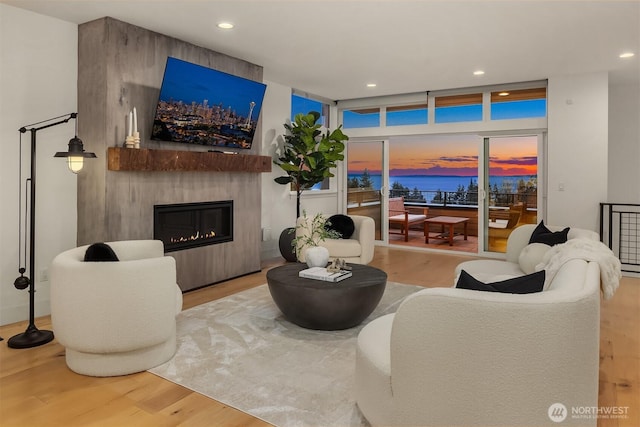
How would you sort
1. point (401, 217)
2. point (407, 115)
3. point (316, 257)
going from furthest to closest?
1. point (401, 217)
2. point (407, 115)
3. point (316, 257)

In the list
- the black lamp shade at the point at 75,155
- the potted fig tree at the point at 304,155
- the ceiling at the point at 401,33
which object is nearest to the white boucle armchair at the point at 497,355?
the black lamp shade at the point at 75,155

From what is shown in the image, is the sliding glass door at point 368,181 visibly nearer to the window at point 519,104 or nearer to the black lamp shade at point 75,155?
the window at point 519,104

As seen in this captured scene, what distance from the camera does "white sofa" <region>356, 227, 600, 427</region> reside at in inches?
61.9

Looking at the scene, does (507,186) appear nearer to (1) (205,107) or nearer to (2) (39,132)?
(1) (205,107)

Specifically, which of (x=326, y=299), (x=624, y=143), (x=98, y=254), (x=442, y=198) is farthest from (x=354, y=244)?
(x=442, y=198)

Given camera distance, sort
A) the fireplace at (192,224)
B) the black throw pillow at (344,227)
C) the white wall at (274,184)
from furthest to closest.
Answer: the white wall at (274,184), the black throw pillow at (344,227), the fireplace at (192,224)

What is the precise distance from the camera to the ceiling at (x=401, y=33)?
3668 millimetres

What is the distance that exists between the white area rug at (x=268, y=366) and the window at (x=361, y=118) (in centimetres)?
495

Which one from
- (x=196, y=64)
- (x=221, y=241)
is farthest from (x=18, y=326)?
(x=196, y=64)

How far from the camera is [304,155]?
667cm

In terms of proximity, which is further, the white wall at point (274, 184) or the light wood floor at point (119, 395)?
the white wall at point (274, 184)

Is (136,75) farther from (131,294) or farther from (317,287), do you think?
(317,287)

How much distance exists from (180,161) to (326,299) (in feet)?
7.35

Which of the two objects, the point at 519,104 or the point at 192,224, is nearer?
the point at 192,224
